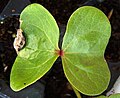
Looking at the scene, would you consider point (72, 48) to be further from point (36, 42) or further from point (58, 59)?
point (58, 59)

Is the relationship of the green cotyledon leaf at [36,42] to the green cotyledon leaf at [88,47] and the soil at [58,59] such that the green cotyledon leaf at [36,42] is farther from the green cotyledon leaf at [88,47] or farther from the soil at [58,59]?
the soil at [58,59]

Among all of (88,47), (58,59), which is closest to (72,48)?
(88,47)

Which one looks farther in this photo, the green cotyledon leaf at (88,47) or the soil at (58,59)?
the soil at (58,59)

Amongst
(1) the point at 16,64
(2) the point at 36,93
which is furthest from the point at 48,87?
(1) the point at 16,64

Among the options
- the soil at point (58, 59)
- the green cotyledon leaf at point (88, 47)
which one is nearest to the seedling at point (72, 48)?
the green cotyledon leaf at point (88, 47)

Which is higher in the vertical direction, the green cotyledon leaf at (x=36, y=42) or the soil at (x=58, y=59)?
the green cotyledon leaf at (x=36, y=42)

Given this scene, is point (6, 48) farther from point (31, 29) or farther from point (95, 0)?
point (95, 0)

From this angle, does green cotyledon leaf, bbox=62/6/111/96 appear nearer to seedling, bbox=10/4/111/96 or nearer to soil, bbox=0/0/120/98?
seedling, bbox=10/4/111/96
